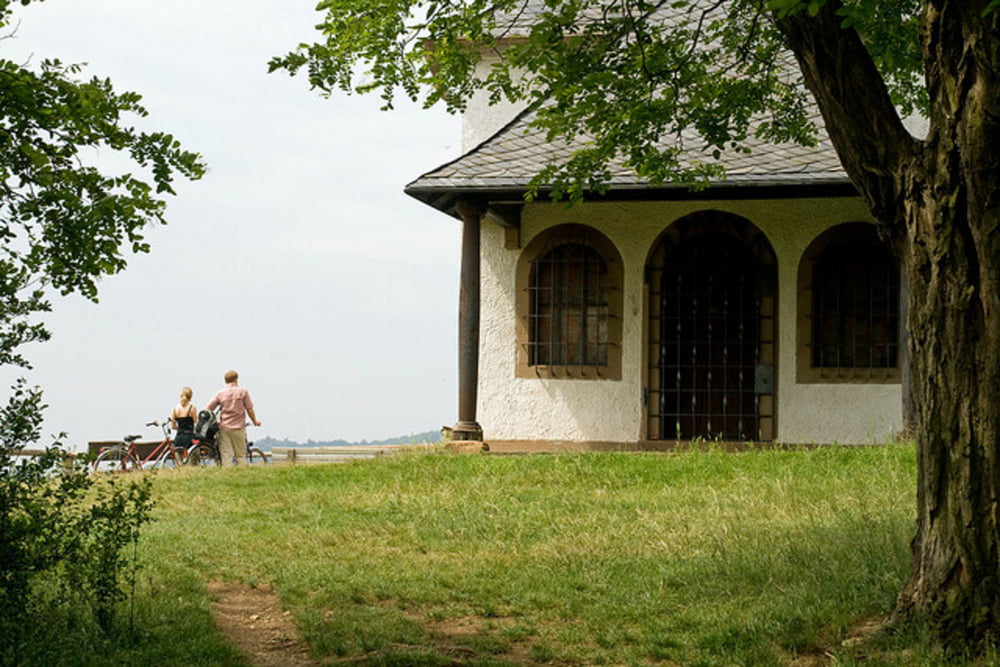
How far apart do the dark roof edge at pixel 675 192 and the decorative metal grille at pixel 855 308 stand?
101 cm

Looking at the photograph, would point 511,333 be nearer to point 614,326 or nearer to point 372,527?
point 614,326

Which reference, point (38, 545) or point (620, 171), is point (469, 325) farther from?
point (38, 545)

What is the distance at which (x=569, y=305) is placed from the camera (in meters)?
16.8

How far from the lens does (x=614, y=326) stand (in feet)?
54.4

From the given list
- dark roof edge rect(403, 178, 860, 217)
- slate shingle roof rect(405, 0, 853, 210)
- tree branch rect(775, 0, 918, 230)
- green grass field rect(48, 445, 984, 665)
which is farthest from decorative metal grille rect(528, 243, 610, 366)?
tree branch rect(775, 0, 918, 230)

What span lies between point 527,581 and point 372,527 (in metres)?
2.65

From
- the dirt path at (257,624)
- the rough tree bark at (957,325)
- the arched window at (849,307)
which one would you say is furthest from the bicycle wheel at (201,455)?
the rough tree bark at (957,325)

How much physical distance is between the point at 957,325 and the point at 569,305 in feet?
35.6

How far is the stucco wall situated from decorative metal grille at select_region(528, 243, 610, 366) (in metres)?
0.30

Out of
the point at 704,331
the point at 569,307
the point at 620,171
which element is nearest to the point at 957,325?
the point at 620,171

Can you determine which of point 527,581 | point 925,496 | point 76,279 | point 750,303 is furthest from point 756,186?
point 76,279

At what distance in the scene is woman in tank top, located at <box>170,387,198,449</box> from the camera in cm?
1825

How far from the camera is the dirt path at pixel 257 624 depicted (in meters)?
6.53

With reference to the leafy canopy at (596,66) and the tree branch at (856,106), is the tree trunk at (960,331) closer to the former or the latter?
the tree branch at (856,106)
